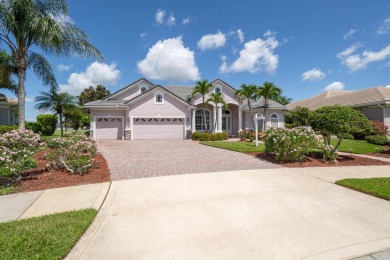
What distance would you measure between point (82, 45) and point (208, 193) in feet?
40.7

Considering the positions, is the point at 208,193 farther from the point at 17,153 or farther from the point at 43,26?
the point at 43,26

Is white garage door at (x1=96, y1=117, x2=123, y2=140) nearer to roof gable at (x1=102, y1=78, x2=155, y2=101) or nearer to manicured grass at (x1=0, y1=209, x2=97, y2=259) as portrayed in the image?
roof gable at (x1=102, y1=78, x2=155, y2=101)

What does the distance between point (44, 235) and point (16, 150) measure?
382cm

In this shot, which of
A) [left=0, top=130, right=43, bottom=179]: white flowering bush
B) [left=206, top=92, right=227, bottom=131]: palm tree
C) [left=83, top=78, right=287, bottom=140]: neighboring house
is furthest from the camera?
[left=206, top=92, right=227, bottom=131]: palm tree

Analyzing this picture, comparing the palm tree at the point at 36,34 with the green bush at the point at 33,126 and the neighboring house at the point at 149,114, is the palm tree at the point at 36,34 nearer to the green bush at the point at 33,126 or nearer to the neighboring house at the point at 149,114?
the neighboring house at the point at 149,114

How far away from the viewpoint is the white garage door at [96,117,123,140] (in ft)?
66.3

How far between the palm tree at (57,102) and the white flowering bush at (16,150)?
19.7 m

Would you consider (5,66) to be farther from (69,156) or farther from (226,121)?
(226,121)

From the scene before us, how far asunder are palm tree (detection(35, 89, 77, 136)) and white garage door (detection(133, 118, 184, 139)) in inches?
384

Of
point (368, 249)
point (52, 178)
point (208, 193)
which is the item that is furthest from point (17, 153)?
point (368, 249)

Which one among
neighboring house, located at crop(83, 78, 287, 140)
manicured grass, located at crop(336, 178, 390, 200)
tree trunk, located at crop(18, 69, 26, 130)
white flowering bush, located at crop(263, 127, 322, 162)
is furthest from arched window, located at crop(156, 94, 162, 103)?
manicured grass, located at crop(336, 178, 390, 200)

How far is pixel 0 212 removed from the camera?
4.33 metres

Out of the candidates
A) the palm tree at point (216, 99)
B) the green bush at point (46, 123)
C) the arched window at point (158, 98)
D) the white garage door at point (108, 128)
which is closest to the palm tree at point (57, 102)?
the green bush at point (46, 123)

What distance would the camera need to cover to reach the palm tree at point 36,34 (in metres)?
10.7
